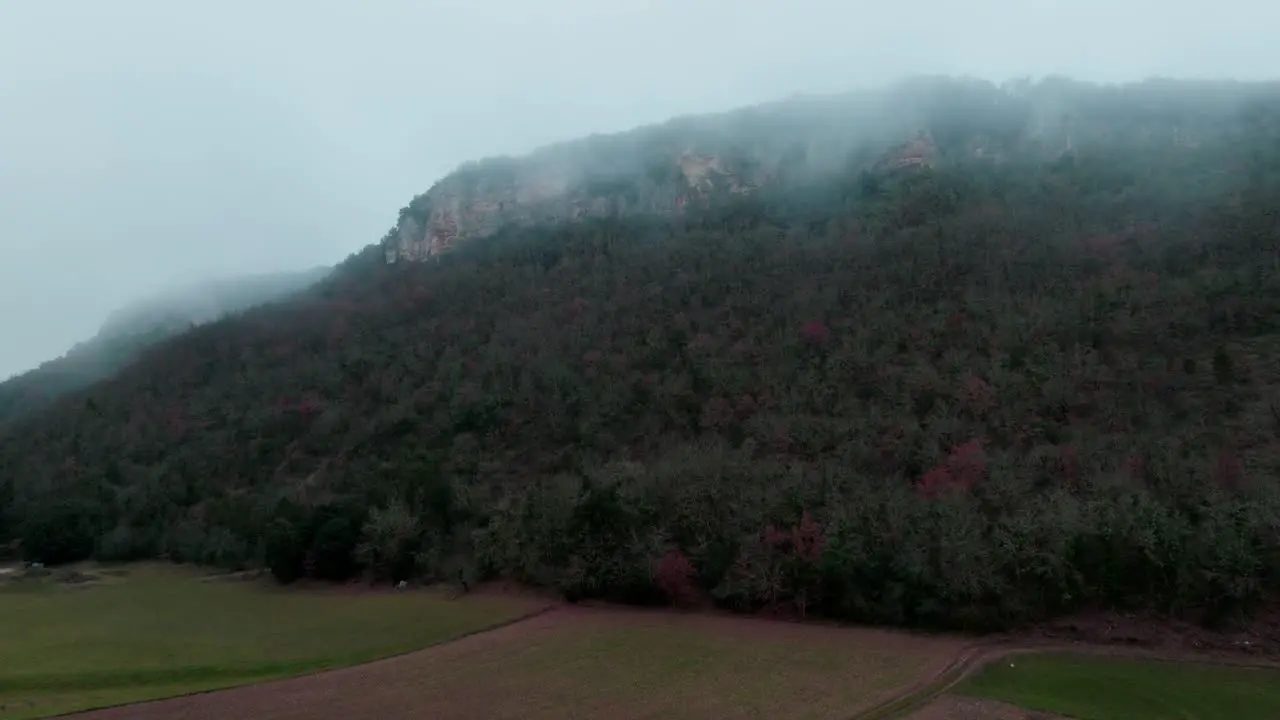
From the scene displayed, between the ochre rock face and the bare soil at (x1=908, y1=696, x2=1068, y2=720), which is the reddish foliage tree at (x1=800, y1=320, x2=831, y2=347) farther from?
the ochre rock face

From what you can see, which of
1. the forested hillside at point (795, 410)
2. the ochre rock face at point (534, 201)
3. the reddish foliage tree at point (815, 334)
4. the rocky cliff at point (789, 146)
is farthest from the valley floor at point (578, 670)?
the ochre rock face at point (534, 201)

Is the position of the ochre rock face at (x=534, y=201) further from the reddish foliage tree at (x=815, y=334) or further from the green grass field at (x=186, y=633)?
the green grass field at (x=186, y=633)

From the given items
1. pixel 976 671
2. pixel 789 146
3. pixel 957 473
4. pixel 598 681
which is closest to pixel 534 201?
pixel 789 146

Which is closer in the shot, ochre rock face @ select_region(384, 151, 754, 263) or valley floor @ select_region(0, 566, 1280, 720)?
valley floor @ select_region(0, 566, 1280, 720)

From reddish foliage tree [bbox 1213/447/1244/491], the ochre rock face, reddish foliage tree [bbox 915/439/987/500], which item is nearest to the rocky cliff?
the ochre rock face

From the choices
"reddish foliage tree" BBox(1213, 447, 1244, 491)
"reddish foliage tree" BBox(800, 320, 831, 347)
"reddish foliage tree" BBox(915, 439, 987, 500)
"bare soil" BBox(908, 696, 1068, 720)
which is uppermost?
"reddish foliage tree" BBox(800, 320, 831, 347)

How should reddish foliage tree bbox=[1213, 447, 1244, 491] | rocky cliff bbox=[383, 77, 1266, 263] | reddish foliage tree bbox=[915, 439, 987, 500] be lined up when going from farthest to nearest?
rocky cliff bbox=[383, 77, 1266, 263], reddish foliage tree bbox=[915, 439, 987, 500], reddish foliage tree bbox=[1213, 447, 1244, 491]

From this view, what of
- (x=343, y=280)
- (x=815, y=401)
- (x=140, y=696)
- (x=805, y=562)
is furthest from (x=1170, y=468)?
(x=343, y=280)
